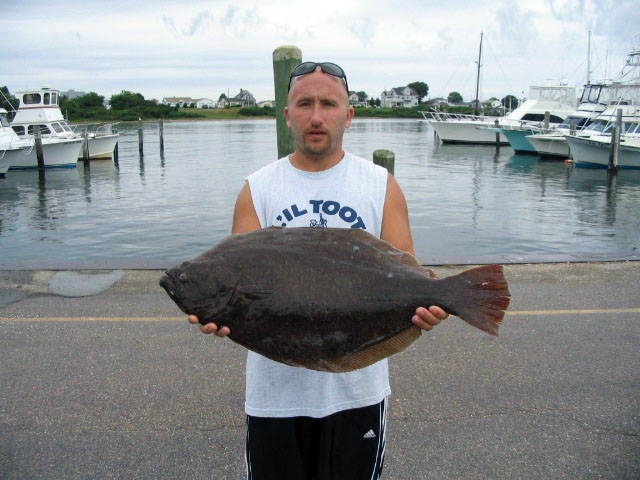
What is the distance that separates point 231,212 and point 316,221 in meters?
16.0

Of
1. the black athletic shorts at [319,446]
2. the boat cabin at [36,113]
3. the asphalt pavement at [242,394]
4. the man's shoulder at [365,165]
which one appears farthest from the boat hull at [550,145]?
the black athletic shorts at [319,446]

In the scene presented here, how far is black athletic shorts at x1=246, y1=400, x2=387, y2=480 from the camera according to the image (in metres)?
2.39

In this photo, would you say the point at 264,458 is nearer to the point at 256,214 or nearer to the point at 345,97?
the point at 256,214

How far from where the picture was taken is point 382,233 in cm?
246

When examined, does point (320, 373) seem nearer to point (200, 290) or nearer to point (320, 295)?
point (320, 295)

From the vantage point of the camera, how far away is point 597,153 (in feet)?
101

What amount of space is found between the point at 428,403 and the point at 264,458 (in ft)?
6.45

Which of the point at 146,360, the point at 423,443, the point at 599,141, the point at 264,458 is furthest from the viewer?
the point at 599,141

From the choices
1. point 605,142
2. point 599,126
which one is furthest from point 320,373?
point 599,126

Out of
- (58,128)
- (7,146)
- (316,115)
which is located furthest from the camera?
(58,128)

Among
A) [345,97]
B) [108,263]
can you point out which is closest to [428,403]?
[345,97]

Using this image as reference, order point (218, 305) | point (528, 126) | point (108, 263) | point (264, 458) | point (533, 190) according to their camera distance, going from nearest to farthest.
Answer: point (218, 305) → point (264, 458) → point (108, 263) → point (533, 190) → point (528, 126)

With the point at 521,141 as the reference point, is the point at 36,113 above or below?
above

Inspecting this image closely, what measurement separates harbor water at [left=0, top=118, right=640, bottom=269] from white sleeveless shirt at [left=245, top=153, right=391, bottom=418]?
17.7 ft
